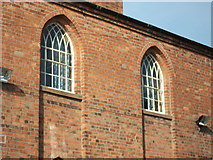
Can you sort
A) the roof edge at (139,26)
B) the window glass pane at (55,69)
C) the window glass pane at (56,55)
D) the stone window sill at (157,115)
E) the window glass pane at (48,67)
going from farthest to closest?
the stone window sill at (157,115) < the roof edge at (139,26) < the window glass pane at (56,55) < the window glass pane at (55,69) < the window glass pane at (48,67)

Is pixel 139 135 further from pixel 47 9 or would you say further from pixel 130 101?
pixel 47 9

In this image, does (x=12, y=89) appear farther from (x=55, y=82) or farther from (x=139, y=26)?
(x=139, y=26)

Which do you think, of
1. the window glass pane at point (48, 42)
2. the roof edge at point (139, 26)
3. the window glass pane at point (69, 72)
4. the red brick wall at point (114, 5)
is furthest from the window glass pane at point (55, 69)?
the red brick wall at point (114, 5)

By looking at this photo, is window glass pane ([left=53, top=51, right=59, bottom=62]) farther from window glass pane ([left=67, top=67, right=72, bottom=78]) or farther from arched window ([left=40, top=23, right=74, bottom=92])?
window glass pane ([left=67, top=67, right=72, bottom=78])

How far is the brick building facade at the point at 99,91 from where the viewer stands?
13.1 meters

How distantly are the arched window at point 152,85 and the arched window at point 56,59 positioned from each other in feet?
9.75

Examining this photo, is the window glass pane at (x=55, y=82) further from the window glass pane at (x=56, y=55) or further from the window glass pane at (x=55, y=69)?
the window glass pane at (x=56, y=55)

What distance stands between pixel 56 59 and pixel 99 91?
61.7 inches

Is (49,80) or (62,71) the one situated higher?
(62,71)

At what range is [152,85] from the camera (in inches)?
673

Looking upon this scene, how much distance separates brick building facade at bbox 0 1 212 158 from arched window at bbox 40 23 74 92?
0.21 ft

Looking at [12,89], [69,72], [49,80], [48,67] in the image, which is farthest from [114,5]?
[12,89]

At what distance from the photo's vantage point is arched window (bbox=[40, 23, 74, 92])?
14.2 metres

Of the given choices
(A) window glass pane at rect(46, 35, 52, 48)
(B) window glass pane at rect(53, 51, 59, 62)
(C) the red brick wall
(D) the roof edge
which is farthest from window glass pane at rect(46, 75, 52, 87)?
(C) the red brick wall
